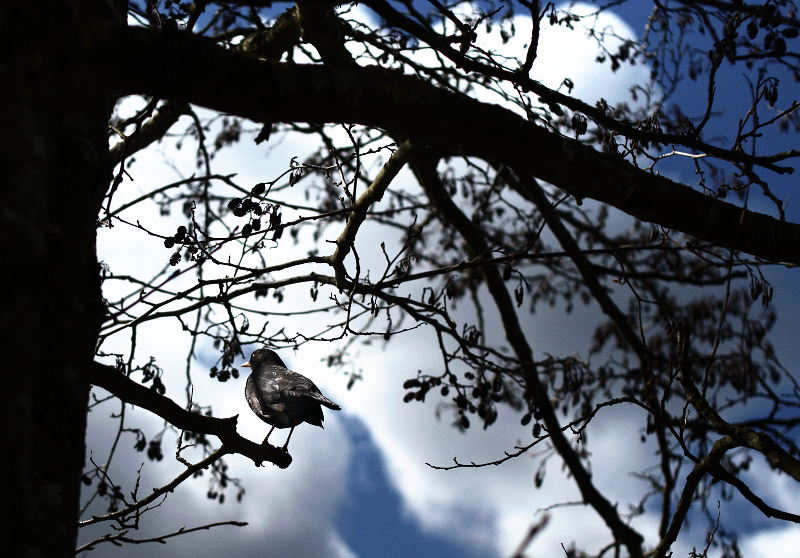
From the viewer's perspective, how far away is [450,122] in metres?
2.03

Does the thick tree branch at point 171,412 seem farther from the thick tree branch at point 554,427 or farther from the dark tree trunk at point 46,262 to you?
the thick tree branch at point 554,427

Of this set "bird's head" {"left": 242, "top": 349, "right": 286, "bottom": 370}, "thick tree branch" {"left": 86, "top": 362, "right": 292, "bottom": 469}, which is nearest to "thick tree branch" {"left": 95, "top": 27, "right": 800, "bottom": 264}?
"thick tree branch" {"left": 86, "top": 362, "right": 292, "bottom": 469}

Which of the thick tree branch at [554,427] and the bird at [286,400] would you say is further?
the thick tree branch at [554,427]

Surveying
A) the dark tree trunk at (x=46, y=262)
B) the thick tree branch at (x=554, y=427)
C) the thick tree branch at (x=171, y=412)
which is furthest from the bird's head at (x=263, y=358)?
the dark tree trunk at (x=46, y=262)

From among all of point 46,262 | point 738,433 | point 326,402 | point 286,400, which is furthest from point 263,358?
point 738,433

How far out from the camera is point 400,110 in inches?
77.0

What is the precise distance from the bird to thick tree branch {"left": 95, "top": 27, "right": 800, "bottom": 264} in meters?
2.07

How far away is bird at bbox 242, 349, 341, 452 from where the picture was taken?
3920 millimetres

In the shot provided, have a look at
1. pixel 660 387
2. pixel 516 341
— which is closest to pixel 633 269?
pixel 660 387

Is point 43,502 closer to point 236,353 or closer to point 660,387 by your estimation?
point 236,353

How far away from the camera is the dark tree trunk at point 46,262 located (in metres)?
1.07

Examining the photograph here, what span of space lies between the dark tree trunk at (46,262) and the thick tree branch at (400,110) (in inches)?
7.0

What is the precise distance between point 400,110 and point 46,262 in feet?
3.86

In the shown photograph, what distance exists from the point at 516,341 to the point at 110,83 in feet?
14.4
